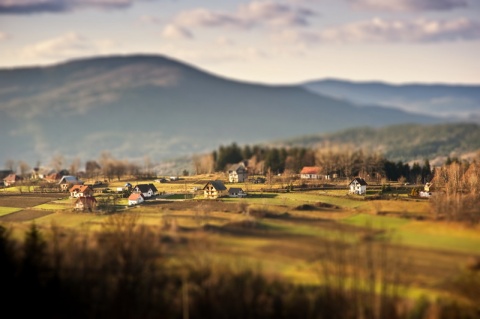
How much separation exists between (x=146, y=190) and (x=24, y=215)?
484 inches

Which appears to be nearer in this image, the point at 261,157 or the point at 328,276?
the point at 328,276

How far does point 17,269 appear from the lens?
4366 cm

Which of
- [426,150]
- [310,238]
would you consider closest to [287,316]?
[310,238]

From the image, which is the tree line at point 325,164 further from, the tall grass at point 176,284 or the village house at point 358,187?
the tall grass at point 176,284

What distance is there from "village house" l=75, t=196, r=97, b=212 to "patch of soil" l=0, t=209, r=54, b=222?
2452 mm

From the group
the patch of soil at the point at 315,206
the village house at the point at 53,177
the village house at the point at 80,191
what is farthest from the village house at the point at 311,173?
the village house at the point at 53,177

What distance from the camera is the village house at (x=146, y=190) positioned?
226 feet

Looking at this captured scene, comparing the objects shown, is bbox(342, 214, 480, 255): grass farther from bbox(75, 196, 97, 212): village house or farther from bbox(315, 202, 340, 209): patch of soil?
bbox(75, 196, 97, 212): village house

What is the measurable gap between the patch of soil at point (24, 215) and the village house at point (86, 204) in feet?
8.05

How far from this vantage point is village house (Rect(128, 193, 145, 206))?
2577 inches

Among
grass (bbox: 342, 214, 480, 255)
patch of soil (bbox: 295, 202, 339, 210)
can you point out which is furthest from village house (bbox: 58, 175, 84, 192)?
grass (bbox: 342, 214, 480, 255)

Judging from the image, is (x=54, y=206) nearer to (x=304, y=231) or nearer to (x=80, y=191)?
(x=80, y=191)

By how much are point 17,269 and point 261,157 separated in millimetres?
59788

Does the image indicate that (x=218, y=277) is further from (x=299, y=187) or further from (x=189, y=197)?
(x=299, y=187)
